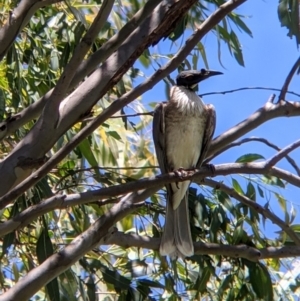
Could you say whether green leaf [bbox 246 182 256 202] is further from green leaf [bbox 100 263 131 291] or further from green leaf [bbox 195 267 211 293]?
green leaf [bbox 100 263 131 291]

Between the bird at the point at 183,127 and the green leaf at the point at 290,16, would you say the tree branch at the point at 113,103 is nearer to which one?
the green leaf at the point at 290,16

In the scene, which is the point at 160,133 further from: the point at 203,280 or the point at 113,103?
the point at 113,103

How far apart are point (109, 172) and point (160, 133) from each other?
0.38 m

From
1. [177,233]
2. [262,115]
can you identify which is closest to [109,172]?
[177,233]

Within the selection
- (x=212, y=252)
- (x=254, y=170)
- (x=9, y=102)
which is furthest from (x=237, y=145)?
(x=9, y=102)

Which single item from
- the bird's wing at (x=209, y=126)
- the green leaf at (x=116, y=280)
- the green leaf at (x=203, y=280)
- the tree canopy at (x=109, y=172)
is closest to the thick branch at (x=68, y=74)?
the tree canopy at (x=109, y=172)

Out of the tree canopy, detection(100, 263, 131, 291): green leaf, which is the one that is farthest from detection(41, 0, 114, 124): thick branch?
detection(100, 263, 131, 291): green leaf

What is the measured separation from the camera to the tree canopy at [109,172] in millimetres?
2236

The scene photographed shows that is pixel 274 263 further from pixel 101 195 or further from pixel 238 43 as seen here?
pixel 101 195

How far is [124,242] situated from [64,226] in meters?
1.21

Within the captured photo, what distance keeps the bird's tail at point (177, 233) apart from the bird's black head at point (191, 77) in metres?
0.55

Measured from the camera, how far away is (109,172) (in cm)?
316

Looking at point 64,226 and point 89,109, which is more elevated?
point 64,226

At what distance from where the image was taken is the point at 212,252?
9.49 ft
